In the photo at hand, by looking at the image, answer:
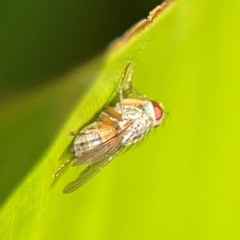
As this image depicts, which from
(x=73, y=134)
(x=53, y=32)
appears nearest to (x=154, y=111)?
(x=73, y=134)

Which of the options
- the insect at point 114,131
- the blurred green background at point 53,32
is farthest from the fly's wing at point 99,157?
the blurred green background at point 53,32

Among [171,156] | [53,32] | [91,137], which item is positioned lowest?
[171,156]

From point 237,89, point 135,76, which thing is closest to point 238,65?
point 237,89

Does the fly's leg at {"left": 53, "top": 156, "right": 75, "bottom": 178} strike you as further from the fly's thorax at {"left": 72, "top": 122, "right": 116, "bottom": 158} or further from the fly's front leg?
the fly's front leg

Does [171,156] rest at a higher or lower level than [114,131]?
lower

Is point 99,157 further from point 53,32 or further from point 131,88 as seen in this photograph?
point 53,32

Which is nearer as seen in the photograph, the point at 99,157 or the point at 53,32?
the point at 99,157
